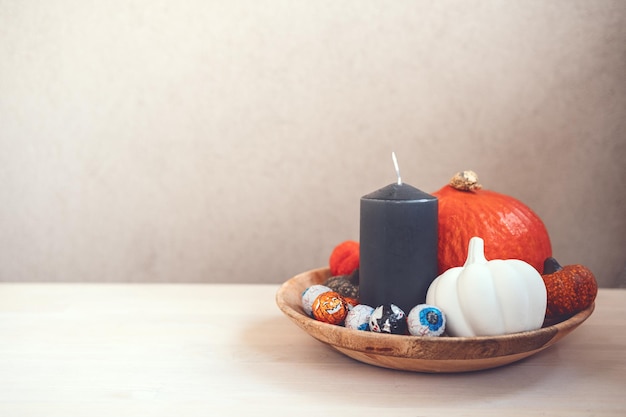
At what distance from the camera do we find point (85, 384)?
1.71ft

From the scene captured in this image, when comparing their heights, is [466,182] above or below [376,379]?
above

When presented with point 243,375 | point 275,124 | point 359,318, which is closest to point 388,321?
point 359,318

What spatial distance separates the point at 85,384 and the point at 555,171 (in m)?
1.01

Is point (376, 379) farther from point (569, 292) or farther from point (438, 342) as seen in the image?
point (569, 292)

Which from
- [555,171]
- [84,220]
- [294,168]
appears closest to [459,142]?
[555,171]

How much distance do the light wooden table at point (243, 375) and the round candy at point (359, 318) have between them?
0.16 ft

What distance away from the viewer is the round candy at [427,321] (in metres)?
0.51

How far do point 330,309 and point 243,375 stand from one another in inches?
4.5

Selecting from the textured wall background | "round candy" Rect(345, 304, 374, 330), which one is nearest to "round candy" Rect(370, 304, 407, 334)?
"round candy" Rect(345, 304, 374, 330)

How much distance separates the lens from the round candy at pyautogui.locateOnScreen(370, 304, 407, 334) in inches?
20.8

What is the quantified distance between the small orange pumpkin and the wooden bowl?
4cm

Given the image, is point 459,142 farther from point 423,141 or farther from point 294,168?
point 294,168

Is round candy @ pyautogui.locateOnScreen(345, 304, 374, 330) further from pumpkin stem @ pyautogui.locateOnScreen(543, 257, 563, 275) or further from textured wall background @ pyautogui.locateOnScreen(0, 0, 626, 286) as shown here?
textured wall background @ pyautogui.locateOnScreen(0, 0, 626, 286)

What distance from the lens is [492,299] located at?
52 cm
